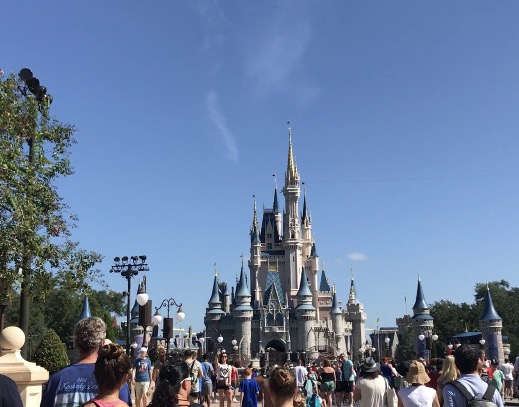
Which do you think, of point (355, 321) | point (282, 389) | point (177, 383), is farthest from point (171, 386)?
point (355, 321)

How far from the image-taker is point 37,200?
14.2m

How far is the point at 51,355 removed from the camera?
2669 centimetres

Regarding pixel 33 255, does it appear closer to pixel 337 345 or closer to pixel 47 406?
pixel 47 406

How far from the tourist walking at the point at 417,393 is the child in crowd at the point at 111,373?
3787mm

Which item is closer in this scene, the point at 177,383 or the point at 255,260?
the point at 177,383

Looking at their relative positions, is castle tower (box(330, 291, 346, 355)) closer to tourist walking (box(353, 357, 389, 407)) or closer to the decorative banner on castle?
the decorative banner on castle

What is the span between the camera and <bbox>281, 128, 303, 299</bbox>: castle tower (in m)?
96.1

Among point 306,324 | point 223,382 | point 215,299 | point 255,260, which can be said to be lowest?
point 223,382

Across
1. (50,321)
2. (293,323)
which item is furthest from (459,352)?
(293,323)

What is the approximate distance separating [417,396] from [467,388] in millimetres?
1397

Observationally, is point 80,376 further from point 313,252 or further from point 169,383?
point 313,252

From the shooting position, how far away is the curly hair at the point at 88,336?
4.66 meters

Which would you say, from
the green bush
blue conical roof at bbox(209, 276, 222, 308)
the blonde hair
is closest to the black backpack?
the blonde hair

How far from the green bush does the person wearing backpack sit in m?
24.1
